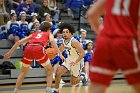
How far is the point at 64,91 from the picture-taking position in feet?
31.2

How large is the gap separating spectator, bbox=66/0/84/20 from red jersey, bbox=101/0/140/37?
11.6m

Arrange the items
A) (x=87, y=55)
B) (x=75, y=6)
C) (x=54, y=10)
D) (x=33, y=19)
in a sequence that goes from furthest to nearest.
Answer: (x=75, y=6) → (x=54, y=10) → (x=33, y=19) → (x=87, y=55)

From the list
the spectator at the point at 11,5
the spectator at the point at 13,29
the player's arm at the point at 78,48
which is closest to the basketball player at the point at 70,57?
the player's arm at the point at 78,48

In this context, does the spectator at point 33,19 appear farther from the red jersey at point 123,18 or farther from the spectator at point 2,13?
the red jersey at point 123,18

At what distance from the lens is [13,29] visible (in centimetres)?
1215

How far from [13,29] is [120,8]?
9.26 m

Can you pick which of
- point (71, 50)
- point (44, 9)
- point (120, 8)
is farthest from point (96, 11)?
point (44, 9)

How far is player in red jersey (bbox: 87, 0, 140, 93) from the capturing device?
3104 mm

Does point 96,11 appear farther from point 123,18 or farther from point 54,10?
point 54,10

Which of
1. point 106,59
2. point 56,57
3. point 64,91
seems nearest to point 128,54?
point 106,59

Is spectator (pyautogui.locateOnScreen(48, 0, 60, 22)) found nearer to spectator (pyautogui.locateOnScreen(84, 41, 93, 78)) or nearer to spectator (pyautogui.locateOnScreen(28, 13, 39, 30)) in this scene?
spectator (pyautogui.locateOnScreen(28, 13, 39, 30))

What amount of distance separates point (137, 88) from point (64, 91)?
21.3 feet

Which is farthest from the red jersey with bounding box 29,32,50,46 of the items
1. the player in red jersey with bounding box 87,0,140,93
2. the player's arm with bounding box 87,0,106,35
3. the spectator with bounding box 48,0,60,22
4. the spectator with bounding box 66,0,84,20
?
the spectator with bounding box 66,0,84,20

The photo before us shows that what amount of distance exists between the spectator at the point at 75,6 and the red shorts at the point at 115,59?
11.7 meters
